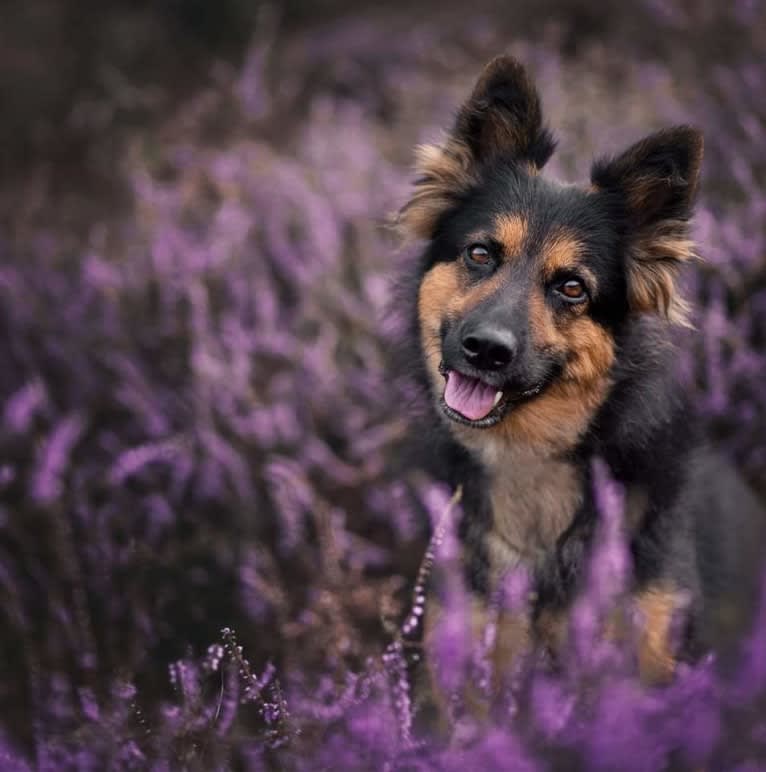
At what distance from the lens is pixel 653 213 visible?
3357mm

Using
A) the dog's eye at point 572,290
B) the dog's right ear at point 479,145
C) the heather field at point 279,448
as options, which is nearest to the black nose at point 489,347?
the dog's eye at point 572,290

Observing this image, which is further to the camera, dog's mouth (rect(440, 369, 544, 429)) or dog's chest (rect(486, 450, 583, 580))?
dog's chest (rect(486, 450, 583, 580))

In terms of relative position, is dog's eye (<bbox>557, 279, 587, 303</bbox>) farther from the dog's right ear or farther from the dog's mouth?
the dog's right ear

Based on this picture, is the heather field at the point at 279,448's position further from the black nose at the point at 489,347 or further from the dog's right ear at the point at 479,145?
the black nose at the point at 489,347

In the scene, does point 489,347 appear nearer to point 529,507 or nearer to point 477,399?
point 477,399

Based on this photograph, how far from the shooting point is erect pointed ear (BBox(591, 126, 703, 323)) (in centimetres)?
319

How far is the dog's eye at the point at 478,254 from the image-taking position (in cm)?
345

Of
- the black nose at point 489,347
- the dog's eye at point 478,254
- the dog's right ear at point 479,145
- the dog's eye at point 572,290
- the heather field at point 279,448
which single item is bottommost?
the heather field at point 279,448

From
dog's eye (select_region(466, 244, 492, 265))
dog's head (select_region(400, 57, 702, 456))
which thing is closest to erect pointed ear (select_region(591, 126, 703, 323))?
dog's head (select_region(400, 57, 702, 456))

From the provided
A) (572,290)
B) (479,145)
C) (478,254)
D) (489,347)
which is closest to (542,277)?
(572,290)

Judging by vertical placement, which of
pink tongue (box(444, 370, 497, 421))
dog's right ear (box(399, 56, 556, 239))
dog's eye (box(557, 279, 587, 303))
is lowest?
pink tongue (box(444, 370, 497, 421))

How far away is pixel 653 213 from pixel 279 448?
8.35ft

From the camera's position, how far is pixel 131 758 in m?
2.49

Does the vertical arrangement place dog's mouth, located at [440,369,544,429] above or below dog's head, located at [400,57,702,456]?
below
